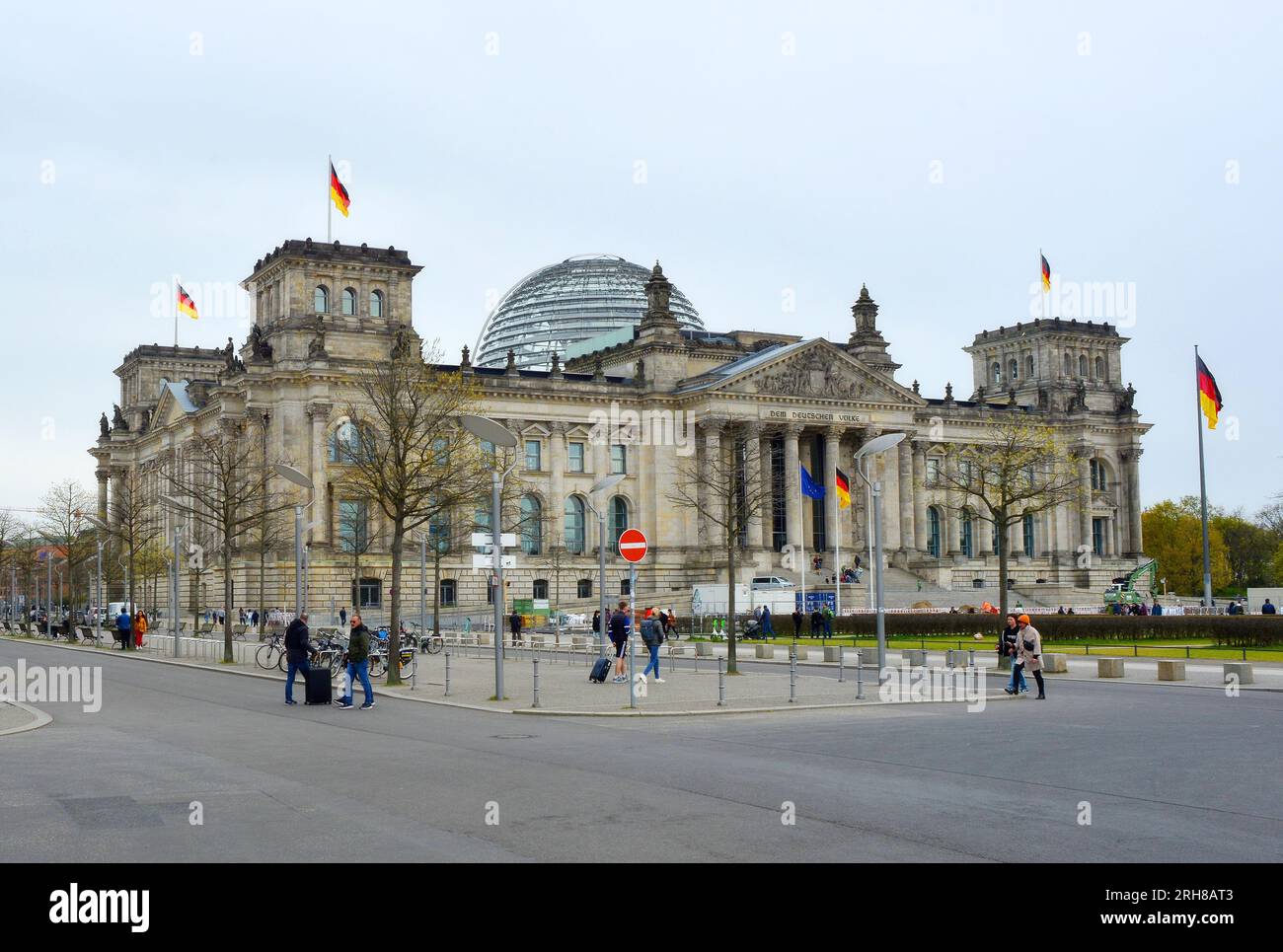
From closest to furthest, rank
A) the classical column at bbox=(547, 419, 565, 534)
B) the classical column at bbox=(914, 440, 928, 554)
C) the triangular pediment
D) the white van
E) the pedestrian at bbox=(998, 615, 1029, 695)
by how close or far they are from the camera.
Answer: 1. the pedestrian at bbox=(998, 615, 1029, 695)
2. the white van
3. the classical column at bbox=(547, 419, 565, 534)
4. the triangular pediment
5. the classical column at bbox=(914, 440, 928, 554)

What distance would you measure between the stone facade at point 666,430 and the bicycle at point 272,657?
2875cm

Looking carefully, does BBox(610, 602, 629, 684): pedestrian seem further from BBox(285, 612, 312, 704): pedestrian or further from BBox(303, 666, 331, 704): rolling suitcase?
BBox(285, 612, 312, 704): pedestrian

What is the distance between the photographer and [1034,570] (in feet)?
396

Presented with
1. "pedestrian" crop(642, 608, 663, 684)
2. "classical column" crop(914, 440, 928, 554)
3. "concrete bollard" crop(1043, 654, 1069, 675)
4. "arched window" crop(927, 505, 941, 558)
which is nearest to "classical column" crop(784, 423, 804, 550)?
"classical column" crop(914, 440, 928, 554)

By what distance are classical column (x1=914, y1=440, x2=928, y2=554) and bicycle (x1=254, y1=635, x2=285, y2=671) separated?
72.5 metres

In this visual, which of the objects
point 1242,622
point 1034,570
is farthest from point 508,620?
point 1034,570

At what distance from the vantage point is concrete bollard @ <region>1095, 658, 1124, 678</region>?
38812 mm

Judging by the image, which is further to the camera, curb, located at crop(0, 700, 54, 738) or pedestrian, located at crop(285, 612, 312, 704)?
pedestrian, located at crop(285, 612, 312, 704)

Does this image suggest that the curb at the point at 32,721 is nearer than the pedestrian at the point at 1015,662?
Yes

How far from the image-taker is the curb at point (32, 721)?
2430cm

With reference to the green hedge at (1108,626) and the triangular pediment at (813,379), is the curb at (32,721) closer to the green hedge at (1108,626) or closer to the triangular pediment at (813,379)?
the green hedge at (1108,626)

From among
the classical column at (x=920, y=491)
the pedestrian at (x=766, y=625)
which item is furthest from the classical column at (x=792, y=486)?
the pedestrian at (x=766, y=625)
